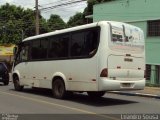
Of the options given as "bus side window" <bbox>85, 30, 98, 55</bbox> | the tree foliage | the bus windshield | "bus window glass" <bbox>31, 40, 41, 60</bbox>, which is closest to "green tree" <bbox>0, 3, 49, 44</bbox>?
the tree foliage

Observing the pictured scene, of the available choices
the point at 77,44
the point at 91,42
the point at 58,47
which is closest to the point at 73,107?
the point at 91,42

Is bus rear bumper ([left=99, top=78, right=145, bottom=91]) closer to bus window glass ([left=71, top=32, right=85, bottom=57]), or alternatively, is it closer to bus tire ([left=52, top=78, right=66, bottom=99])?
bus window glass ([left=71, top=32, right=85, bottom=57])

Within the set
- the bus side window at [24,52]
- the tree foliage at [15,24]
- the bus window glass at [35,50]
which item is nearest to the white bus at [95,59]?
the bus window glass at [35,50]

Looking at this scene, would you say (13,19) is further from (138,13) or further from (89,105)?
(89,105)

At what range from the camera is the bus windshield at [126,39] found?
1544 cm

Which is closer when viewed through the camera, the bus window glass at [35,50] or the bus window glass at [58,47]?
the bus window glass at [58,47]

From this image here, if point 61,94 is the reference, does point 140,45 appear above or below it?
above

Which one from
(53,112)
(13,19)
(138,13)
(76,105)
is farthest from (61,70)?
(13,19)

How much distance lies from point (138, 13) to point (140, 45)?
14.1 meters

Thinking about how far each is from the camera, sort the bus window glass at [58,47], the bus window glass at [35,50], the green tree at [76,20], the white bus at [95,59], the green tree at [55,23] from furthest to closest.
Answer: the green tree at [55,23], the green tree at [76,20], the bus window glass at [35,50], the bus window glass at [58,47], the white bus at [95,59]

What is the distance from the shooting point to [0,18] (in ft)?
212

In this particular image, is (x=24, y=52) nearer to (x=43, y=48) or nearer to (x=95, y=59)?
(x=43, y=48)

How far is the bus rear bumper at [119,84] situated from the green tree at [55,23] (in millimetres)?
53554

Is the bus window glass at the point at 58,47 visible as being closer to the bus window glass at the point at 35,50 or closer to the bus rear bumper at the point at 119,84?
the bus window glass at the point at 35,50
